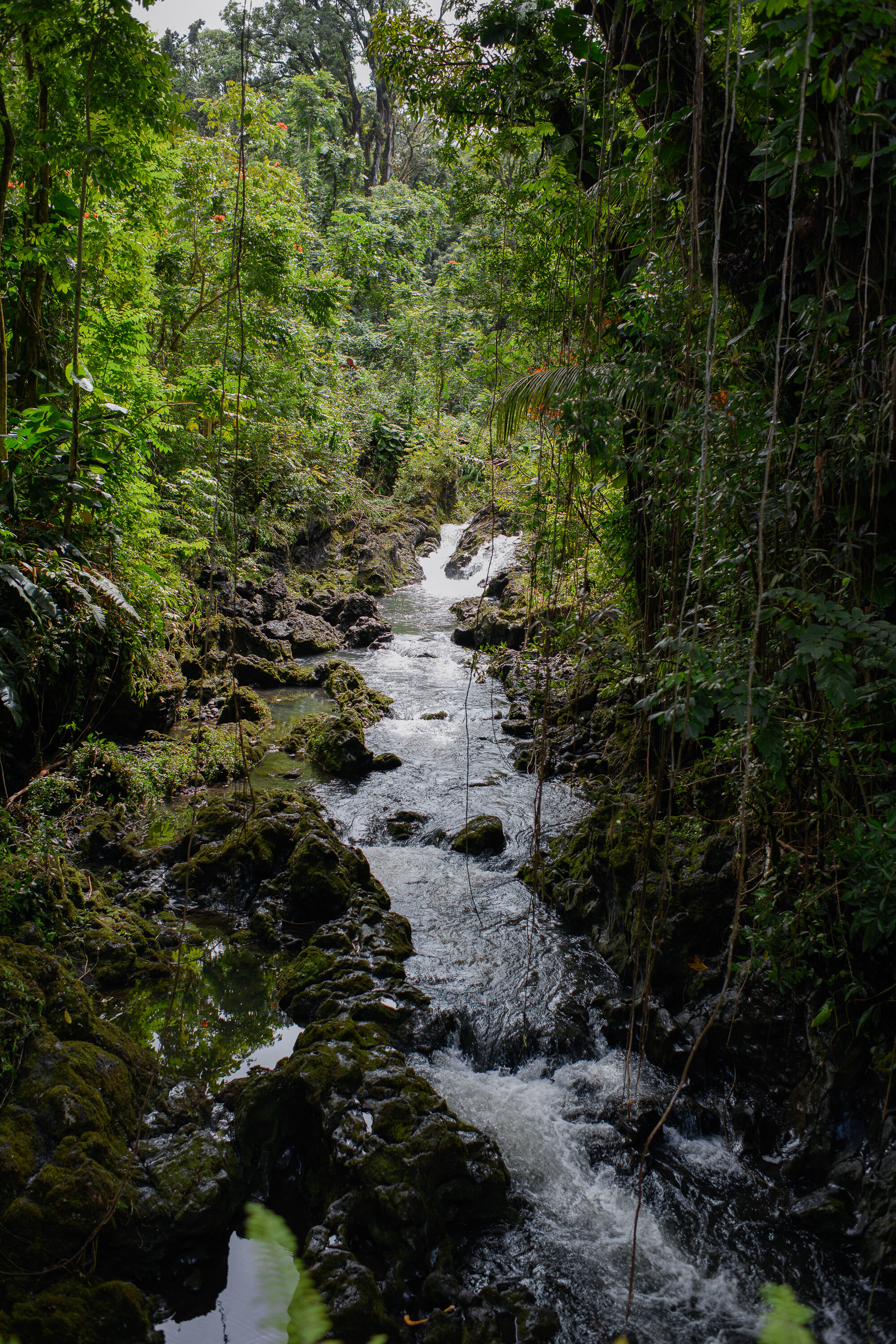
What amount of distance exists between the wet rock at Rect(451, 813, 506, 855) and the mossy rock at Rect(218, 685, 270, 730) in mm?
3254

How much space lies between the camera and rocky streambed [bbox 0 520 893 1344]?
2758 millimetres

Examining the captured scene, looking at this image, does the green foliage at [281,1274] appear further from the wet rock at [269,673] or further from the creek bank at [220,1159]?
the wet rock at [269,673]

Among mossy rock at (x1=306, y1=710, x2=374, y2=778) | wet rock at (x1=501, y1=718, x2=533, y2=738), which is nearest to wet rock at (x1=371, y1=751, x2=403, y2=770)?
mossy rock at (x1=306, y1=710, x2=374, y2=778)

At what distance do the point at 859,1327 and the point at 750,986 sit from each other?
1.30m

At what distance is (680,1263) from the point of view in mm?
3062

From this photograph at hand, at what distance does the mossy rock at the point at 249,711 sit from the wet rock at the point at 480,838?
3.25 m

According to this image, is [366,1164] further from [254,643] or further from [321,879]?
[254,643]

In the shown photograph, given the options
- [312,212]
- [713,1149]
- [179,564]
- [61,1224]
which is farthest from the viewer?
[312,212]

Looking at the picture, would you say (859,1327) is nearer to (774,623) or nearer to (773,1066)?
(773,1066)

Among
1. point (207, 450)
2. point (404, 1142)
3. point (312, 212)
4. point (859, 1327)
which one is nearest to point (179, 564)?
point (207, 450)

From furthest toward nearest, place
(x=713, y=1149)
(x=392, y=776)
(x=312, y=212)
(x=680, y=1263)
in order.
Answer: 1. (x=312, y=212)
2. (x=392, y=776)
3. (x=713, y=1149)
4. (x=680, y=1263)

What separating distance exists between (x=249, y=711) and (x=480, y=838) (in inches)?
148

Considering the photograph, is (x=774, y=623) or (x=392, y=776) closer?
→ (x=774, y=623)

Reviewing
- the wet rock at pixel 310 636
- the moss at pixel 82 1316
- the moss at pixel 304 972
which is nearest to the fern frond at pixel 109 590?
the moss at pixel 304 972
